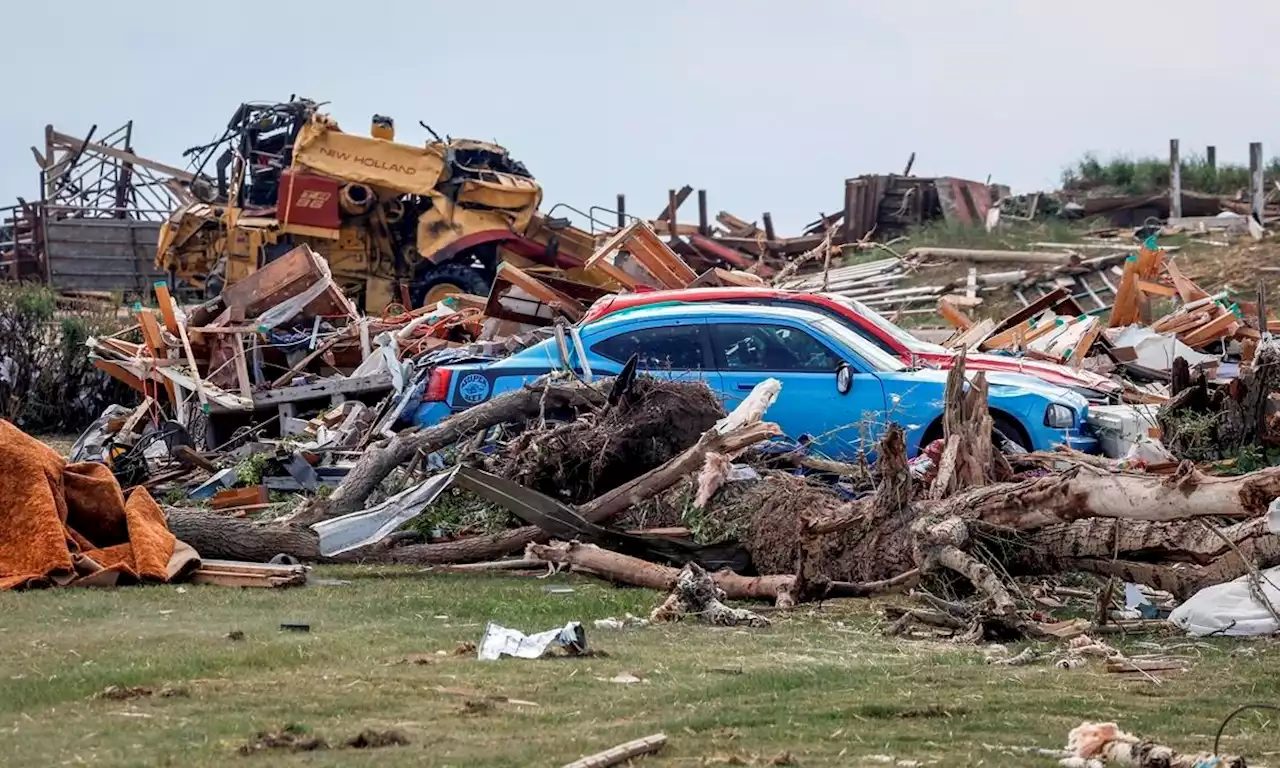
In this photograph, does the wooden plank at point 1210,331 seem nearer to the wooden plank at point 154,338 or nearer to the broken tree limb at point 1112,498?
the broken tree limb at point 1112,498

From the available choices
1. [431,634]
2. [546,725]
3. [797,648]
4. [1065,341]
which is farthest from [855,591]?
[1065,341]

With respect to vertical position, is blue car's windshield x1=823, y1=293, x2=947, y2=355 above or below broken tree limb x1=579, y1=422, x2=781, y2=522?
above

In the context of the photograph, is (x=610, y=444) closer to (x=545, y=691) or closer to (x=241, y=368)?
(x=545, y=691)

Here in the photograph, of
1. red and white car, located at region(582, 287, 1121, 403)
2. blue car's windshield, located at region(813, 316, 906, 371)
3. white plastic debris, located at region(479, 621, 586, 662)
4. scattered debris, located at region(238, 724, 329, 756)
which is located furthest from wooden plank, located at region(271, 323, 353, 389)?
scattered debris, located at region(238, 724, 329, 756)

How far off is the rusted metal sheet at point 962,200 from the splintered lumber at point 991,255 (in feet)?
14.2

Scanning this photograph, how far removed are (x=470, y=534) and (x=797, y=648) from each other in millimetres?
4330

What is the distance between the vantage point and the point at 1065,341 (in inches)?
788

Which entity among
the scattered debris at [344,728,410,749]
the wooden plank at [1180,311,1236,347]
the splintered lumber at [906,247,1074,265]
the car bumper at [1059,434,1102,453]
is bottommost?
the scattered debris at [344,728,410,749]

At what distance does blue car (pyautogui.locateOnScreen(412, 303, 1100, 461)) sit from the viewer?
46.6 ft

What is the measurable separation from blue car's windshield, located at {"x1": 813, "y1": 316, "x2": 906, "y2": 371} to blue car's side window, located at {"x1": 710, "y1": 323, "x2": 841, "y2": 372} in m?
0.18

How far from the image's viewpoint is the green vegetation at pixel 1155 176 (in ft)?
142

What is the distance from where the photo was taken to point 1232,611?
30.8ft

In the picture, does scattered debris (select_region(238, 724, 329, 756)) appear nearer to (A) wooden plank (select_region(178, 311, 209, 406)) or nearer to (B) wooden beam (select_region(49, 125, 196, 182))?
(A) wooden plank (select_region(178, 311, 209, 406))

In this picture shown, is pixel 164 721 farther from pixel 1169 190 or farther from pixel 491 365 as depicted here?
pixel 1169 190
